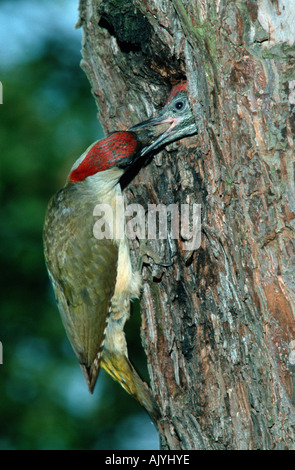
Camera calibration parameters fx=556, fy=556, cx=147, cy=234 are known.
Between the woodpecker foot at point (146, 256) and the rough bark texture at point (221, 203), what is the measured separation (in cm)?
5

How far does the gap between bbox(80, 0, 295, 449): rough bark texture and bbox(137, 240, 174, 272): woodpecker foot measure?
5 cm

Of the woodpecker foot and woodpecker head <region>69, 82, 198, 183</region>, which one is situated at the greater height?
woodpecker head <region>69, 82, 198, 183</region>

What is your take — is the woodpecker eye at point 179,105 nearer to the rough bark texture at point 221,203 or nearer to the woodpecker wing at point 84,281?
the rough bark texture at point 221,203

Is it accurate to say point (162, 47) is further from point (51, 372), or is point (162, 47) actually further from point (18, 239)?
point (51, 372)

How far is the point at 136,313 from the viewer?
5125 mm

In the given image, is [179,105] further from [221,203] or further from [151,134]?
[221,203]

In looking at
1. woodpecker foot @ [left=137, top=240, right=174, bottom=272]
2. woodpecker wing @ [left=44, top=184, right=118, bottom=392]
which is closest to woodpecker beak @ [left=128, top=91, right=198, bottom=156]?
woodpecker foot @ [left=137, top=240, right=174, bottom=272]

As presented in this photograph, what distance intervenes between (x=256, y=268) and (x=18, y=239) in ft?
10.9

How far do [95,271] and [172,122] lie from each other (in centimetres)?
113

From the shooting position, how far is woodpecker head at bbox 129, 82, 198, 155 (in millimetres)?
Result: 3287

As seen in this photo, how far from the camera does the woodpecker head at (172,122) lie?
3.29 m

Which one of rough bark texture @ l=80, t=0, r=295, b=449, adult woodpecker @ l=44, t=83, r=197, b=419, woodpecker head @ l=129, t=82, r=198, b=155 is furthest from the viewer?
adult woodpecker @ l=44, t=83, r=197, b=419

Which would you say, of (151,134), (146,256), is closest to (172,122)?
(151,134)

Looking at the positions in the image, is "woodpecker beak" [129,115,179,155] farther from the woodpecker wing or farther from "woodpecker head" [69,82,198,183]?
the woodpecker wing
